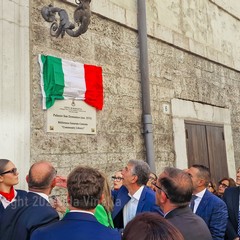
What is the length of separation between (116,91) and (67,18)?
1.50 metres

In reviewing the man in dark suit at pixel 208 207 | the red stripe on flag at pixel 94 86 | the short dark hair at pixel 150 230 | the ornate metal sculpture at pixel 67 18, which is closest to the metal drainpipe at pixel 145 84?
the red stripe on flag at pixel 94 86

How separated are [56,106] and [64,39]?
931mm

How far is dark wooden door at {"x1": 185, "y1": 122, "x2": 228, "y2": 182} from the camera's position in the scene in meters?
6.39

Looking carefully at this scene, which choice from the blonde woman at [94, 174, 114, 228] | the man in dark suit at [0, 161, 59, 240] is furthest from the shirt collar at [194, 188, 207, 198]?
the man in dark suit at [0, 161, 59, 240]

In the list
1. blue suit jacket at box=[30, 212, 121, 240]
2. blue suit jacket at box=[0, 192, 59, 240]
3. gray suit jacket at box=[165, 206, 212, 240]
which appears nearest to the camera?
blue suit jacket at box=[30, 212, 121, 240]

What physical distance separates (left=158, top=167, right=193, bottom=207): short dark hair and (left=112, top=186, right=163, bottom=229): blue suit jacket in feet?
2.12

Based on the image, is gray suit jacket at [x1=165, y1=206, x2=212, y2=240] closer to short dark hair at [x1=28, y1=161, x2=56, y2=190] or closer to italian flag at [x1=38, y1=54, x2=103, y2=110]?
short dark hair at [x1=28, y1=161, x2=56, y2=190]

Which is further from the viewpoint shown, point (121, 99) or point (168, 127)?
point (168, 127)

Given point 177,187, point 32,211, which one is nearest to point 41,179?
point 32,211

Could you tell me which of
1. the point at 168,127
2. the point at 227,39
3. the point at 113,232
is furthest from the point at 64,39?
the point at 227,39

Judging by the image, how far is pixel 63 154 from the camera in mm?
4332

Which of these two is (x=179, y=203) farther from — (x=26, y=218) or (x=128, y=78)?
(x=128, y=78)

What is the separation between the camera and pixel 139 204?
10.0 ft

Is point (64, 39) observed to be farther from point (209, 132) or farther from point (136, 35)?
point (209, 132)
